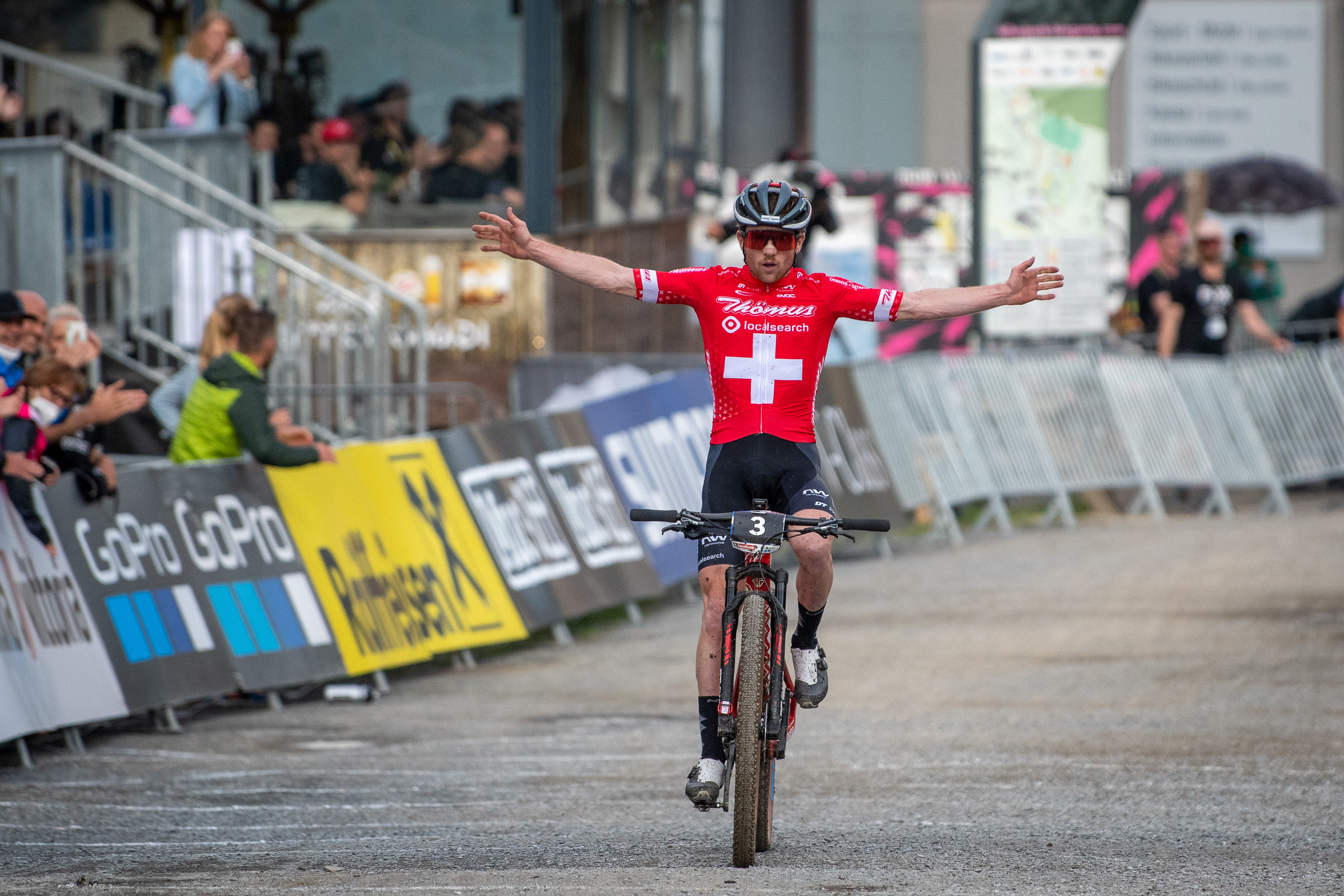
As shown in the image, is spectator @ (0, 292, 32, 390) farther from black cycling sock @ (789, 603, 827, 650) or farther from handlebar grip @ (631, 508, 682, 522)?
black cycling sock @ (789, 603, 827, 650)

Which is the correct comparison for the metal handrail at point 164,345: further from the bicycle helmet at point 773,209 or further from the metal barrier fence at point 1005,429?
the bicycle helmet at point 773,209

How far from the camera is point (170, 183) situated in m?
14.8

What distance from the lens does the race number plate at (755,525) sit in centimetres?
664

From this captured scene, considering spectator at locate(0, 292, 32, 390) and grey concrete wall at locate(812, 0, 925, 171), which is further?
grey concrete wall at locate(812, 0, 925, 171)

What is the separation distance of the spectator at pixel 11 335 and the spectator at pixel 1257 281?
14554 millimetres

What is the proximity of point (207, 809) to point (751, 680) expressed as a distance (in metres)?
2.69

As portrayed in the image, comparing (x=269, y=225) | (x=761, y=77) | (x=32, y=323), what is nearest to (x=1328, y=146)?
(x=761, y=77)

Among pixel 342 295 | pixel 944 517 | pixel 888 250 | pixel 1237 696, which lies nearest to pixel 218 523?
pixel 342 295

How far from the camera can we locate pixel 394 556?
11578 mm

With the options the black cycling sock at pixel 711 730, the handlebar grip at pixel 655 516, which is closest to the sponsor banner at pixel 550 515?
the black cycling sock at pixel 711 730

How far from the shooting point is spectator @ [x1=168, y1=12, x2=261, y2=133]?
49.8 feet

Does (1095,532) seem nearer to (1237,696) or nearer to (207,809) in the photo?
(1237,696)

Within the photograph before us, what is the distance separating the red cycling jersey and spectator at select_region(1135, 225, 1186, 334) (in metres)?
12.3

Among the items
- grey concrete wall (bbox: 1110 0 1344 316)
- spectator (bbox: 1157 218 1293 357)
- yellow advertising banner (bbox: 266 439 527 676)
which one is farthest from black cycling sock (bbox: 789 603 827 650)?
grey concrete wall (bbox: 1110 0 1344 316)
